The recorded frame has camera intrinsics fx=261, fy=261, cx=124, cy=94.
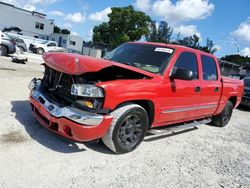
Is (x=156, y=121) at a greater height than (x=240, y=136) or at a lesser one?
greater

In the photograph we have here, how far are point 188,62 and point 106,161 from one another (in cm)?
265

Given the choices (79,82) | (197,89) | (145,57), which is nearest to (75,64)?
(79,82)

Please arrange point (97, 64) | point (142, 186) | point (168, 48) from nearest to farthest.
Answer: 1. point (142, 186)
2. point (97, 64)
3. point (168, 48)

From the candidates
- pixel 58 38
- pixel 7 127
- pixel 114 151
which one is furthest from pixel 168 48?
pixel 58 38

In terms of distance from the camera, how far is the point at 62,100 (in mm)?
4148

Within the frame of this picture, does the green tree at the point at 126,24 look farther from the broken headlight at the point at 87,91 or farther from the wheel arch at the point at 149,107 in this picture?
the broken headlight at the point at 87,91

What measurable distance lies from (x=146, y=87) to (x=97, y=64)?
90cm

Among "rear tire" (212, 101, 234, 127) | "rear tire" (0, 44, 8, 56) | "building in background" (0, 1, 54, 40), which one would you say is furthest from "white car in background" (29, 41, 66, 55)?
"building in background" (0, 1, 54, 40)

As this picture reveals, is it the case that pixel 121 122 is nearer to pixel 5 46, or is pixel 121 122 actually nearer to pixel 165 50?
pixel 165 50

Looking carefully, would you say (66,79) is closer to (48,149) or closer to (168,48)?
(48,149)

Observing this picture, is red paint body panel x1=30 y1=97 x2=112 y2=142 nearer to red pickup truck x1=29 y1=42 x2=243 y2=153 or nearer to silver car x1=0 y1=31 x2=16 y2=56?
red pickup truck x1=29 y1=42 x2=243 y2=153

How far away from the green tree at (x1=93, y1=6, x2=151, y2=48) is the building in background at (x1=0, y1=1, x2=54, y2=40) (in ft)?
50.5

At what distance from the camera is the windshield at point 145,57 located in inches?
184

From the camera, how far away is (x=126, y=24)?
48.0 metres
